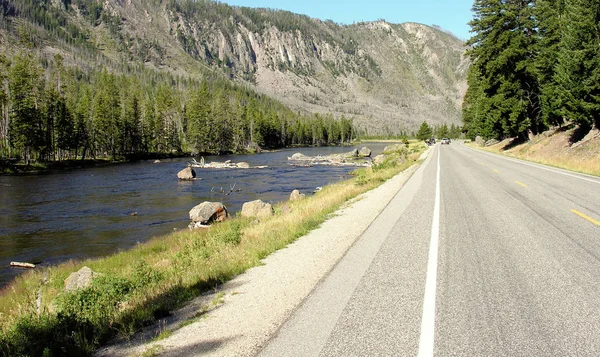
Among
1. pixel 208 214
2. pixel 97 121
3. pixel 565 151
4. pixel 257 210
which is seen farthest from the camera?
pixel 97 121

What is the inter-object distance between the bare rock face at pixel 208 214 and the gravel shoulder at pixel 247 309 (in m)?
12.3

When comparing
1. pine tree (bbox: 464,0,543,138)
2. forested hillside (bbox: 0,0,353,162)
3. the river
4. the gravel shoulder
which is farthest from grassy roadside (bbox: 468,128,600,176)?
forested hillside (bbox: 0,0,353,162)

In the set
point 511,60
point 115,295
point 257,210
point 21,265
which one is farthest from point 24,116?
point 511,60

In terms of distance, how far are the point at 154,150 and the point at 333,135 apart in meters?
95.0

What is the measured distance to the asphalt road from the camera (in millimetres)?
4166

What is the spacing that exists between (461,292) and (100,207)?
25831mm

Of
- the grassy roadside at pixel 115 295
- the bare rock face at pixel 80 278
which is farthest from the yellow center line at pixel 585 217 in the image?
the bare rock face at pixel 80 278

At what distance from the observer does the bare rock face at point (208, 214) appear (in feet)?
67.2

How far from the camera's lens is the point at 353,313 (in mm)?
4941

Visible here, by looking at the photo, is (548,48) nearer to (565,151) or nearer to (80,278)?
(565,151)

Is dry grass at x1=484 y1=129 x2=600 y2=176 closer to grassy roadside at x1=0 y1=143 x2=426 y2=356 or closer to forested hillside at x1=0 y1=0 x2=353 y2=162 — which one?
grassy roadside at x1=0 y1=143 x2=426 y2=356

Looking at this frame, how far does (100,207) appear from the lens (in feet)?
85.5

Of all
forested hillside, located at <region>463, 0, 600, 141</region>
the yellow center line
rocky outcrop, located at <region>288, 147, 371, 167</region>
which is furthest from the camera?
rocky outcrop, located at <region>288, 147, 371, 167</region>

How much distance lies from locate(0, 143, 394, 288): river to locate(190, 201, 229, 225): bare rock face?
86cm
